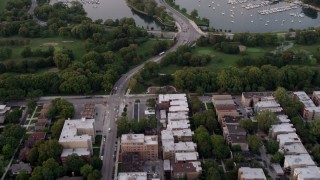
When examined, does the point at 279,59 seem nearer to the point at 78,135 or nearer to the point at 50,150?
the point at 78,135

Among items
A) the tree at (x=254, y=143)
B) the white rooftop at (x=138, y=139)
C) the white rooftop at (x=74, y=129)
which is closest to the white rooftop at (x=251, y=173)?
the tree at (x=254, y=143)

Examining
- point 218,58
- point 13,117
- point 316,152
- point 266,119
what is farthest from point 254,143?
point 13,117

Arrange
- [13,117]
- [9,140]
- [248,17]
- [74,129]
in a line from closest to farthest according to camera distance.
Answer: [9,140]
[74,129]
[13,117]
[248,17]

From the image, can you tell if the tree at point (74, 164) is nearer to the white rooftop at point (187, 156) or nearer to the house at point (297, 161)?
the white rooftop at point (187, 156)

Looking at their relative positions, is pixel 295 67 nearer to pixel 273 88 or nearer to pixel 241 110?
pixel 273 88

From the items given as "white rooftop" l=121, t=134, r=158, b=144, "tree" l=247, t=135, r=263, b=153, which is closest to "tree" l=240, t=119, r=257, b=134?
"tree" l=247, t=135, r=263, b=153

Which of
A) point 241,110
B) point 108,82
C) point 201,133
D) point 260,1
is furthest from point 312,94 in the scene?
point 260,1

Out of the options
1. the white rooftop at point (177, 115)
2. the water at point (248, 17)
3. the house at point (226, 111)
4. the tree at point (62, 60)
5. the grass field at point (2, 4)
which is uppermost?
the grass field at point (2, 4)
